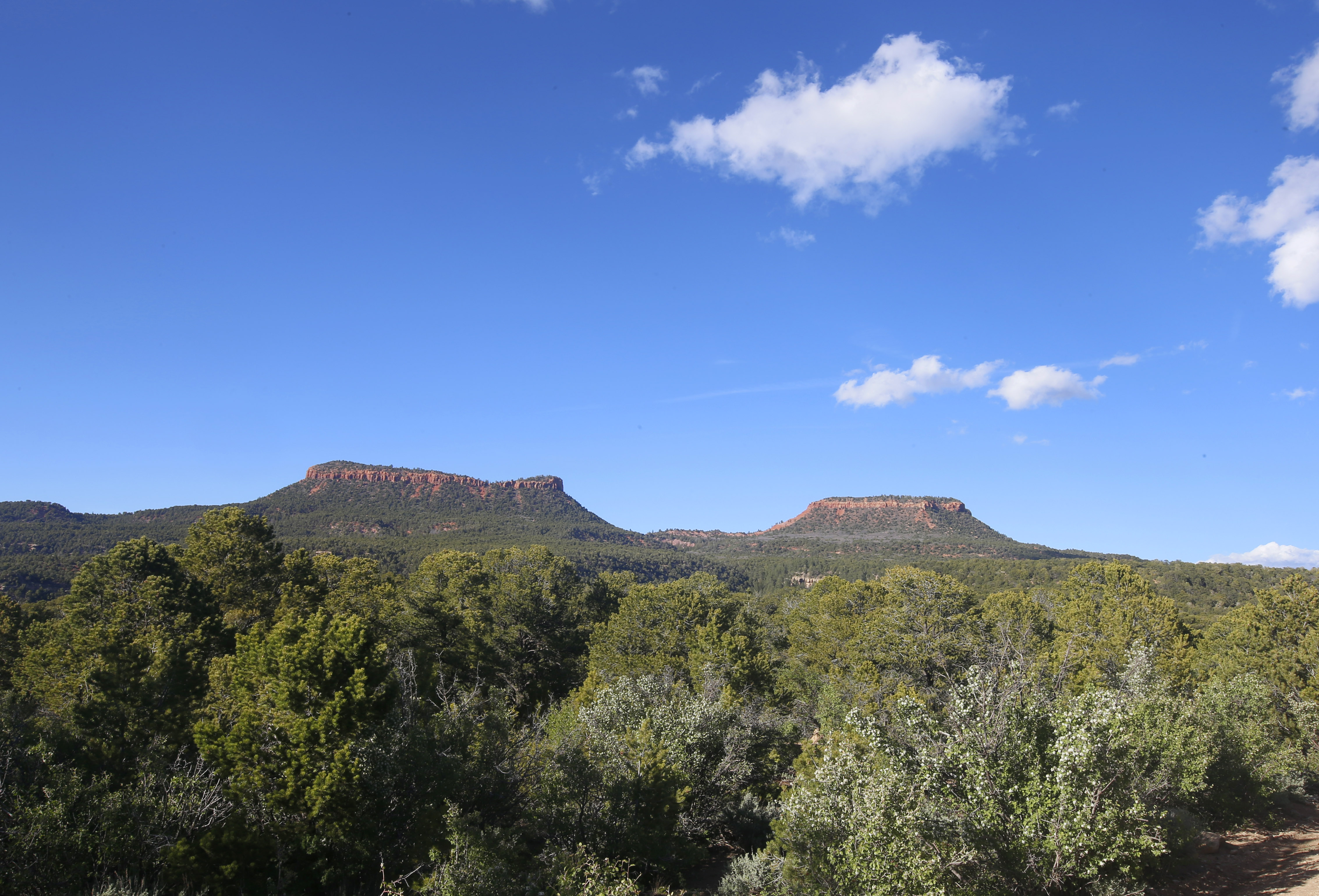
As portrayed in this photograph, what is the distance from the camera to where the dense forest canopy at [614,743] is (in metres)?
13.6

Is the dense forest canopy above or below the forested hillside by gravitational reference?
below

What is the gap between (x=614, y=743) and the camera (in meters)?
21.0

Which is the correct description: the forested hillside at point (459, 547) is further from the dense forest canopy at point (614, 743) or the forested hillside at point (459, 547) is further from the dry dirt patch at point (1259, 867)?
the dry dirt patch at point (1259, 867)

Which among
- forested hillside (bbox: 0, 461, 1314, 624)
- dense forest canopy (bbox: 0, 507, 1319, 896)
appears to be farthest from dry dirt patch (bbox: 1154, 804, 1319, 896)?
forested hillside (bbox: 0, 461, 1314, 624)

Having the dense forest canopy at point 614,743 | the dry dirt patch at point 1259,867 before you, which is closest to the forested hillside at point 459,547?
the dense forest canopy at point 614,743

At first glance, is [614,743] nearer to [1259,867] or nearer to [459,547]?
[1259,867]

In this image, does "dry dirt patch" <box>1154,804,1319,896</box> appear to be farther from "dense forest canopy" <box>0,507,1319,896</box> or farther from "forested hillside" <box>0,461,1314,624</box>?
"forested hillside" <box>0,461,1314,624</box>

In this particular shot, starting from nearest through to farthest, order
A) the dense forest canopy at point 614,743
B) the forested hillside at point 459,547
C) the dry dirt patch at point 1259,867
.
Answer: the dense forest canopy at point 614,743, the dry dirt patch at point 1259,867, the forested hillside at point 459,547

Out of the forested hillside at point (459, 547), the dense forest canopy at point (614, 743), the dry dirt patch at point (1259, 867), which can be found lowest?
the dry dirt patch at point (1259, 867)

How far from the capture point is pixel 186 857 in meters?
14.8

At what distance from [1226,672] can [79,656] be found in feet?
188

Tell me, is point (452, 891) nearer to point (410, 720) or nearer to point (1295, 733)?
point (410, 720)

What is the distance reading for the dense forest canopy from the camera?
13617 mm

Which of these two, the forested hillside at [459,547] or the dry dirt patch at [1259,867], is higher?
the forested hillside at [459,547]
